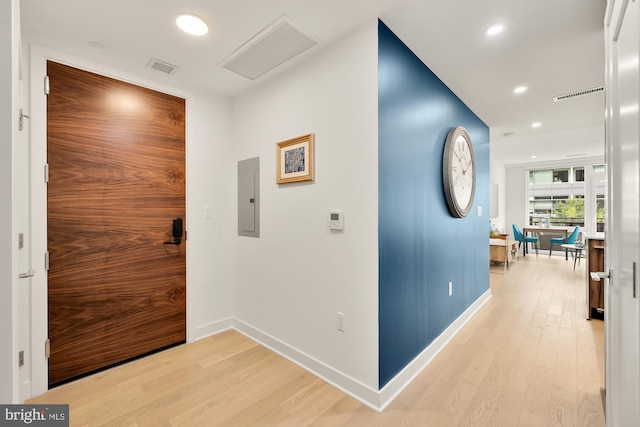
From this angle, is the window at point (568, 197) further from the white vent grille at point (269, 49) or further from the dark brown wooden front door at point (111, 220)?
the dark brown wooden front door at point (111, 220)

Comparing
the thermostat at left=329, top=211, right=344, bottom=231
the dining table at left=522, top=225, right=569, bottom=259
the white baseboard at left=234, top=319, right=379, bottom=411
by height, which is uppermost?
the thermostat at left=329, top=211, right=344, bottom=231

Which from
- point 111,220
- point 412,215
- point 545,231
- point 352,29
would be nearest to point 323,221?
point 412,215

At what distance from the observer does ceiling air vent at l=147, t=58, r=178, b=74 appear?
220 centimetres

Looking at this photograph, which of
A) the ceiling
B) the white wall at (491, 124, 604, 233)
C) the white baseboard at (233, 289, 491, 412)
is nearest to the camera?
the ceiling

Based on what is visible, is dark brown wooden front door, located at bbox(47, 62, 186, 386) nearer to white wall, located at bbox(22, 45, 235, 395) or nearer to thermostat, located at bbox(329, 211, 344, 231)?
white wall, located at bbox(22, 45, 235, 395)

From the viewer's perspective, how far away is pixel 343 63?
1897 millimetres

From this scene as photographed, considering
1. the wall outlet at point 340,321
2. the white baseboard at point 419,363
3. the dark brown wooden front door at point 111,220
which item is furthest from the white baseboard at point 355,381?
the dark brown wooden front door at point 111,220

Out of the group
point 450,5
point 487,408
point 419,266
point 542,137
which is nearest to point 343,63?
point 450,5

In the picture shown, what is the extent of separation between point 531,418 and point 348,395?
1062 mm

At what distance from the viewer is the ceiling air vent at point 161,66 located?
2.20 metres

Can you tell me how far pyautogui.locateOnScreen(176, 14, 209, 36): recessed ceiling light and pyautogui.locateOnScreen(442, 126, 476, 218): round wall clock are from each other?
2.14 meters

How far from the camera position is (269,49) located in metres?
2.03

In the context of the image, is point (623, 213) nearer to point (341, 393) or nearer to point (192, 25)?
point (341, 393)

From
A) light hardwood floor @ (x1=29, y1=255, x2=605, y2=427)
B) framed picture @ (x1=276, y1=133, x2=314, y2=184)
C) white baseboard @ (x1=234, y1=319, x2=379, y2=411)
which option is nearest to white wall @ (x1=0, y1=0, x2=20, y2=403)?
light hardwood floor @ (x1=29, y1=255, x2=605, y2=427)
